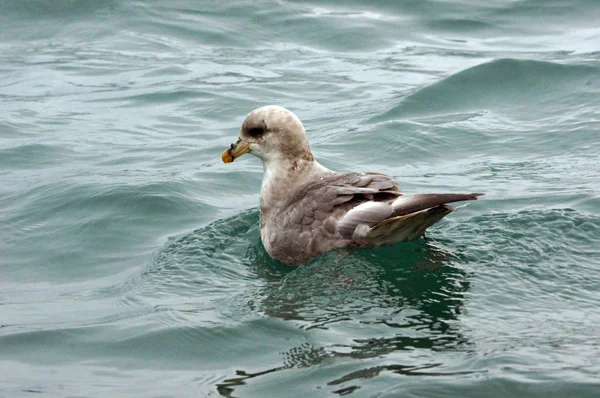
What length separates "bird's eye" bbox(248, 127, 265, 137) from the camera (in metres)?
7.09

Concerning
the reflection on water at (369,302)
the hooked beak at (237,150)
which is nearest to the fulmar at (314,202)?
the hooked beak at (237,150)

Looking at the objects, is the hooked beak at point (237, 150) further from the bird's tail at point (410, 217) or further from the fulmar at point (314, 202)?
the bird's tail at point (410, 217)

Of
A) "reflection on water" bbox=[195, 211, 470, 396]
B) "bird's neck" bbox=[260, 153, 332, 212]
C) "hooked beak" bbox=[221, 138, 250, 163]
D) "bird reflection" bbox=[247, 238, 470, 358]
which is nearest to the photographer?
"reflection on water" bbox=[195, 211, 470, 396]

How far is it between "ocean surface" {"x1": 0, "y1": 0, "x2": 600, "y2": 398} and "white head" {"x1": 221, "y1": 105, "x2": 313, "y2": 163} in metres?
0.72

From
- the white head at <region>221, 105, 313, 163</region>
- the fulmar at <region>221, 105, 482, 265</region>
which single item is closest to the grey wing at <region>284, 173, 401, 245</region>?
the fulmar at <region>221, 105, 482, 265</region>

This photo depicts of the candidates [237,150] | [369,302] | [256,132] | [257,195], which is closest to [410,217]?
[369,302]

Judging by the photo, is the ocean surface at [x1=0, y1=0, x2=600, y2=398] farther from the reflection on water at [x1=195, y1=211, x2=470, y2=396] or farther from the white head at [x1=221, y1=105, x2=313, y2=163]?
the white head at [x1=221, y1=105, x2=313, y2=163]

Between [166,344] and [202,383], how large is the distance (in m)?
0.63

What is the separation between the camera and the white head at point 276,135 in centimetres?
702

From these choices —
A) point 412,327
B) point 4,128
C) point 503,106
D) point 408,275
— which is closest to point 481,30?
point 503,106

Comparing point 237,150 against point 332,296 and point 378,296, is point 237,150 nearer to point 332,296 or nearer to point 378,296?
point 332,296

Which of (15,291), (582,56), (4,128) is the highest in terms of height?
(582,56)

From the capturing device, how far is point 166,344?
5492mm

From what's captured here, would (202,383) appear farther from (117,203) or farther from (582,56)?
(582,56)
